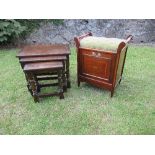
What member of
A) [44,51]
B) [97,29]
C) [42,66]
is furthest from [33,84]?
[97,29]

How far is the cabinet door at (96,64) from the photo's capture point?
2651 millimetres

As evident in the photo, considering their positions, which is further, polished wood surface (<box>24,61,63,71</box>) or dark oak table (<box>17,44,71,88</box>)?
dark oak table (<box>17,44,71,88</box>)

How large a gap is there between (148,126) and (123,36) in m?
3.56

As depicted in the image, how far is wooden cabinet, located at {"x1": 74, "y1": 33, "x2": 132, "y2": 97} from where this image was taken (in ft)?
8.52

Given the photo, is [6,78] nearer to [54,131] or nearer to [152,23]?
[54,131]

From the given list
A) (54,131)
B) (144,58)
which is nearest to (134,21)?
(144,58)

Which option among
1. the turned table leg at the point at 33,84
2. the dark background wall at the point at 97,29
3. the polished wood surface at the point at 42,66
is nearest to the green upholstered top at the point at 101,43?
the polished wood surface at the point at 42,66

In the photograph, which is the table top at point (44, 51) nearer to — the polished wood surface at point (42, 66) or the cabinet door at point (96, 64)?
the polished wood surface at point (42, 66)

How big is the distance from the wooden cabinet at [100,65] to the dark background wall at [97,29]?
8.72ft

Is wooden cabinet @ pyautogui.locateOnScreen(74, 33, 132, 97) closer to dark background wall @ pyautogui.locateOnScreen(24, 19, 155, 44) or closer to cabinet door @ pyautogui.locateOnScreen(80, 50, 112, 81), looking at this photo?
cabinet door @ pyautogui.locateOnScreen(80, 50, 112, 81)

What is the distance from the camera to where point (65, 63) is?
281 centimetres

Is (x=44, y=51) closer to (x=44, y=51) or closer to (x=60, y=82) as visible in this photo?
(x=44, y=51)

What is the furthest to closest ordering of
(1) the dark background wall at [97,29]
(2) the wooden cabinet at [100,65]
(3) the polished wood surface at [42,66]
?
(1) the dark background wall at [97,29], (2) the wooden cabinet at [100,65], (3) the polished wood surface at [42,66]

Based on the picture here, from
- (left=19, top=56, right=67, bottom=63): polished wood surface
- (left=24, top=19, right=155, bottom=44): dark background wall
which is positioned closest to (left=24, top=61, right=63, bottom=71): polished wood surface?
(left=19, top=56, right=67, bottom=63): polished wood surface
